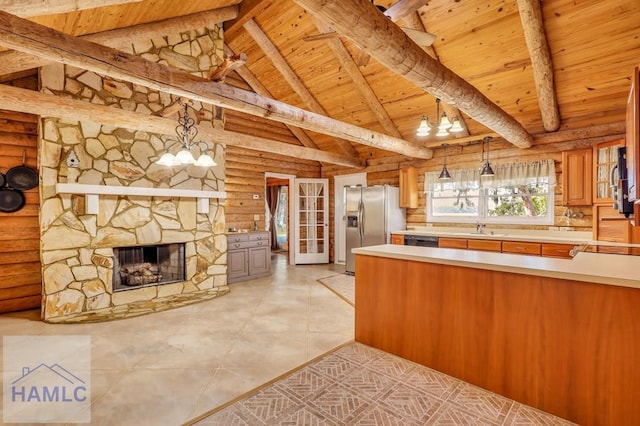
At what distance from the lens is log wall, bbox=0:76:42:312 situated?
3.70 metres

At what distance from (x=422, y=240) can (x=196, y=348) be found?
12.3ft

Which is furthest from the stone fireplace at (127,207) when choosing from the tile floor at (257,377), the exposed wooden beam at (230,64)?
the exposed wooden beam at (230,64)

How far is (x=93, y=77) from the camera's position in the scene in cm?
383

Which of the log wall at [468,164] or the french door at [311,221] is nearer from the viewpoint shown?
the log wall at [468,164]

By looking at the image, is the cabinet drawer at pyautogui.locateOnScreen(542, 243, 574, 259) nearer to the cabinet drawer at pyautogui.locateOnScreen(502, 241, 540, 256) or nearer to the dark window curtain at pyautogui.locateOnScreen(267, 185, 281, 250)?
the cabinet drawer at pyautogui.locateOnScreen(502, 241, 540, 256)

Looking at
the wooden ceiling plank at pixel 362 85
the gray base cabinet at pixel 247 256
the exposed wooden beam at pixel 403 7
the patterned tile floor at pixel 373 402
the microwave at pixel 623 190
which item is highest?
the wooden ceiling plank at pixel 362 85

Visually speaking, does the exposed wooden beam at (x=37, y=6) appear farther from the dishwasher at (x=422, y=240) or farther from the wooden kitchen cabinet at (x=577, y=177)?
the wooden kitchen cabinet at (x=577, y=177)

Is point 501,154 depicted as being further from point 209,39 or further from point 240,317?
point 209,39

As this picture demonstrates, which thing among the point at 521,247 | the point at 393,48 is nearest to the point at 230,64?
the point at 393,48

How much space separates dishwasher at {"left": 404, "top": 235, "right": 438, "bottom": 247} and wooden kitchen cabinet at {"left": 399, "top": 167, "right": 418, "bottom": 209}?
858mm

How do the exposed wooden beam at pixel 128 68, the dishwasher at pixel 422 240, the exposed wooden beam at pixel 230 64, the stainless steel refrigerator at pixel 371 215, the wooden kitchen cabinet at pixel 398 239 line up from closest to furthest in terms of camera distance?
the exposed wooden beam at pixel 128 68 < the exposed wooden beam at pixel 230 64 < the dishwasher at pixel 422 240 < the wooden kitchen cabinet at pixel 398 239 < the stainless steel refrigerator at pixel 371 215

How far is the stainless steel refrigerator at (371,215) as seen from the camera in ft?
19.0

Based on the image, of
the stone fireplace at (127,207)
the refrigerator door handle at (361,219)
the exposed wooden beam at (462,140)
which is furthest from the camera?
the refrigerator door handle at (361,219)

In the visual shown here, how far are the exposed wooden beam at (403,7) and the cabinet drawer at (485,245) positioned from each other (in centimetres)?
333
